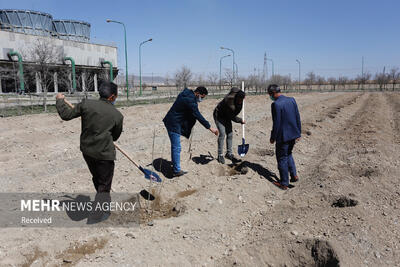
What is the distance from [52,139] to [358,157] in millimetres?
8585

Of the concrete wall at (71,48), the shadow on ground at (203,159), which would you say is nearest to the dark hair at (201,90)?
the shadow on ground at (203,159)

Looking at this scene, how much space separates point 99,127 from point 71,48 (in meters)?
40.6

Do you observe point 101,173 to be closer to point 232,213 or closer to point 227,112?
point 232,213

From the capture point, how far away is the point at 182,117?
563cm

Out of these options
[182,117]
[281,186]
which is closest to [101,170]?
[182,117]

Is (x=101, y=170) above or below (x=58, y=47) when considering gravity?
below

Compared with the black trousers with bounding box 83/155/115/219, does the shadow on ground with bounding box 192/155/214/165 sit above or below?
below

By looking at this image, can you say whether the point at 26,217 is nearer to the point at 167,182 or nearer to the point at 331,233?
the point at 167,182

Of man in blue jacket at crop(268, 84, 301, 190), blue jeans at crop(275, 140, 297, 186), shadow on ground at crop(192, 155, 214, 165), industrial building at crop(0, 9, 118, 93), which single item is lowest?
shadow on ground at crop(192, 155, 214, 165)

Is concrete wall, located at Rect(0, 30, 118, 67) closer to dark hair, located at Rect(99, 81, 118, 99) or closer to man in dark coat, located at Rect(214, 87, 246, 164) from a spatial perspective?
man in dark coat, located at Rect(214, 87, 246, 164)

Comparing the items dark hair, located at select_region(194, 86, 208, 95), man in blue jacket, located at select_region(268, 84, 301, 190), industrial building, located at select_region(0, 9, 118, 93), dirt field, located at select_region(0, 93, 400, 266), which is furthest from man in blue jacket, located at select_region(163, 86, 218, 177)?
industrial building, located at select_region(0, 9, 118, 93)

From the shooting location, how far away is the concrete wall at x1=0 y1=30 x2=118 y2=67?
3303 cm

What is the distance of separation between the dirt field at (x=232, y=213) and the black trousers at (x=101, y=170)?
1.81ft

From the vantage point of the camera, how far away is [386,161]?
6.55 meters
